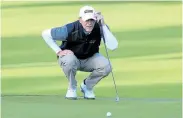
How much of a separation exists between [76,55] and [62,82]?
1.69 metres

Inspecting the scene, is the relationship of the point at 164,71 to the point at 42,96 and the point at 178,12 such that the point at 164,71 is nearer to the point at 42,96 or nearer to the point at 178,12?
the point at 42,96

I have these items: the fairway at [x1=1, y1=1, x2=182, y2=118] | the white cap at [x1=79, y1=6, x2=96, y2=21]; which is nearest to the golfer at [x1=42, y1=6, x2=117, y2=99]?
the white cap at [x1=79, y1=6, x2=96, y2=21]

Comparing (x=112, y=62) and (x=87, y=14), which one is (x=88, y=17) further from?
(x=112, y=62)

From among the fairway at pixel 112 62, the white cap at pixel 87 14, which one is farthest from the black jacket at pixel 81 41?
the fairway at pixel 112 62

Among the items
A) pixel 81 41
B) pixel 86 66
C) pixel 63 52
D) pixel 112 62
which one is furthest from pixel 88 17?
pixel 112 62

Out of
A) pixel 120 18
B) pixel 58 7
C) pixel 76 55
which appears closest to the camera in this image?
pixel 76 55

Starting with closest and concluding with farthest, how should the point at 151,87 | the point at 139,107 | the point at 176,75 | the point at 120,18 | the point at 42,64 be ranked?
the point at 139,107 → the point at 151,87 → the point at 176,75 → the point at 42,64 → the point at 120,18

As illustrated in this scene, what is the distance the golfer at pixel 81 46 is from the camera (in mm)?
8148

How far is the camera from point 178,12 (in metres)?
18.4

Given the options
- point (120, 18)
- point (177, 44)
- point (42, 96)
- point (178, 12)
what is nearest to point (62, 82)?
point (42, 96)

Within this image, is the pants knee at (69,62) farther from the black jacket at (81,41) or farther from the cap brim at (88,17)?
the cap brim at (88,17)

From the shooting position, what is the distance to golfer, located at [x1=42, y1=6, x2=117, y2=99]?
815 cm

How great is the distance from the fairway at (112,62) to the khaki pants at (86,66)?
0.29 metres

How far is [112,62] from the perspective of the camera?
461 inches
